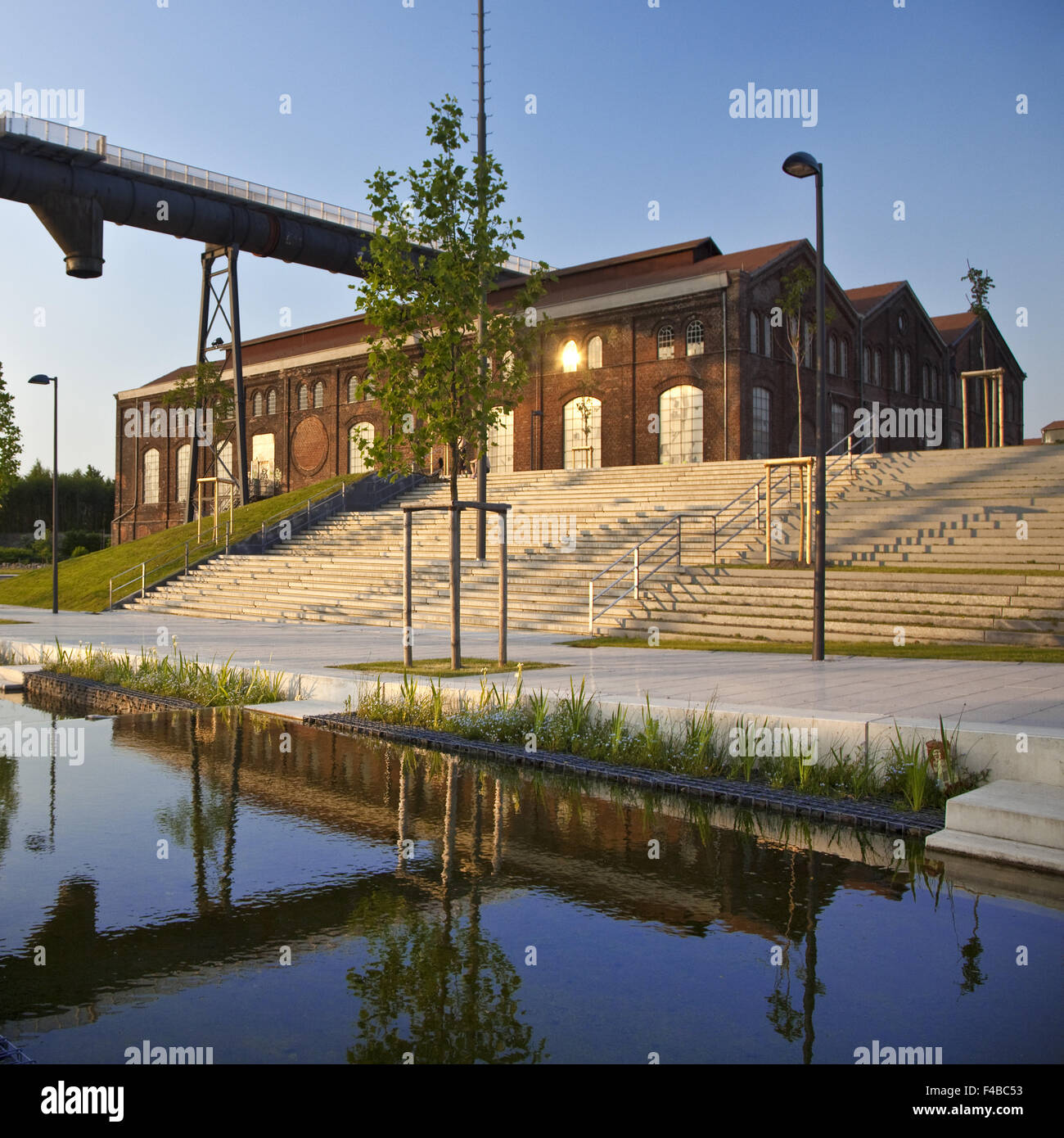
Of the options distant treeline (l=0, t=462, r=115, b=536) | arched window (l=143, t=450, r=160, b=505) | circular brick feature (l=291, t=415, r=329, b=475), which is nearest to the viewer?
circular brick feature (l=291, t=415, r=329, b=475)

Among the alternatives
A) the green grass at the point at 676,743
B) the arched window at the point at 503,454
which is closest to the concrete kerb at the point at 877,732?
the green grass at the point at 676,743

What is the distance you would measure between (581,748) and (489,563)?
52.7 feet

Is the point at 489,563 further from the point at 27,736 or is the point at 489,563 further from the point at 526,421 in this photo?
the point at 526,421

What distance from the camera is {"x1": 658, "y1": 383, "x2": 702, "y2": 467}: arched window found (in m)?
→ 39.7

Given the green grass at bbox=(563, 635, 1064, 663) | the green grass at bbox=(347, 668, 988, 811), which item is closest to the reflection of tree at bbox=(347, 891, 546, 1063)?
the green grass at bbox=(347, 668, 988, 811)

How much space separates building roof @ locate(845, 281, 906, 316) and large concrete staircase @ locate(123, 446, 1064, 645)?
2068 cm

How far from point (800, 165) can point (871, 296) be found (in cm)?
3883

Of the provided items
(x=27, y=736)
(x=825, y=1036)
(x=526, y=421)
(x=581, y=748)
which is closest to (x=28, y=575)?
(x=526, y=421)

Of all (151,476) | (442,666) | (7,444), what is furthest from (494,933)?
(151,476)

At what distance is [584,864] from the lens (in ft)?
20.1

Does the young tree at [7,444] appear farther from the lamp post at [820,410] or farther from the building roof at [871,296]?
the building roof at [871,296]

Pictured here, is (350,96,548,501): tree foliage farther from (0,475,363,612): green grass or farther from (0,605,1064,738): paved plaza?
(0,475,363,612): green grass

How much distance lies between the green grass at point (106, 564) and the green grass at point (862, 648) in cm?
1896

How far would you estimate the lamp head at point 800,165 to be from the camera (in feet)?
44.9
